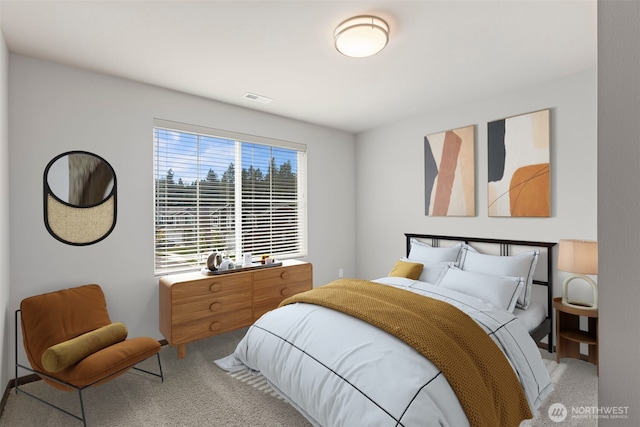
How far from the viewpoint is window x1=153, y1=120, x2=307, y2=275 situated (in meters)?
3.38

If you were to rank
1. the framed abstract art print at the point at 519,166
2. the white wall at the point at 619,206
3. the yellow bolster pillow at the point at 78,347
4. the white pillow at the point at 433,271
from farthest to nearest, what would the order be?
the white pillow at the point at 433,271 → the framed abstract art print at the point at 519,166 → the yellow bolster pillow at the point at 78,347 → the white wall at the point at 619,206

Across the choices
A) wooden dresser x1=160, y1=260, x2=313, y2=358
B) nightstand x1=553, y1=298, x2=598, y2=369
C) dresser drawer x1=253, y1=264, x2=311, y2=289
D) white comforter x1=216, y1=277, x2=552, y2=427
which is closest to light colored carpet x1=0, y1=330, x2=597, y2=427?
nightstand x1=553, y1=298, x2=598, y2=369

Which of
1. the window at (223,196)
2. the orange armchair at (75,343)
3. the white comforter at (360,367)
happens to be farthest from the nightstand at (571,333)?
the orange armchair at (75,343)

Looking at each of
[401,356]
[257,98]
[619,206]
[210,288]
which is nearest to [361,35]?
[257,98]

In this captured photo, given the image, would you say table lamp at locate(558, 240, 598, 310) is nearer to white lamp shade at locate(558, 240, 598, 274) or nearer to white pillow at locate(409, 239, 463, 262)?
white lamp shade at locate(558, 240, 598, 274)

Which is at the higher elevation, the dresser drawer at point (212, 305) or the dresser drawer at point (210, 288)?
the dresser drawer at point (210, 288)

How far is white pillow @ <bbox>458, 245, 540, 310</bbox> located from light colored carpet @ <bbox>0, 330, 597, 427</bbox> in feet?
2.14

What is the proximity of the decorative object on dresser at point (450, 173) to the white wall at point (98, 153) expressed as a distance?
7.56ft

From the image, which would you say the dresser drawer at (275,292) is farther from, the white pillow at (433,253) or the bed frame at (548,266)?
the bed frame at (548,266)

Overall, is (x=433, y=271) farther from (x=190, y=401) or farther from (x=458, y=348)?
(x=190, y=401)

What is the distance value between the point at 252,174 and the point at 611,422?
3.82 m

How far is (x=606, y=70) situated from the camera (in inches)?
29.5

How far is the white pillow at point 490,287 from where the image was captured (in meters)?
2.76

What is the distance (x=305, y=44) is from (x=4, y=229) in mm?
2658
